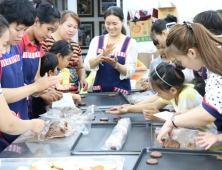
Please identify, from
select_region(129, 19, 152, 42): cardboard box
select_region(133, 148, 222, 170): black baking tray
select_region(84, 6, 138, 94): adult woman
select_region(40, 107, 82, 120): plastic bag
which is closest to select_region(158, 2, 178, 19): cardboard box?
select_region(129, 19, 152, 42): cardboard box

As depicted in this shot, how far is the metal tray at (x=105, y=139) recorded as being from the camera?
1.40 meters

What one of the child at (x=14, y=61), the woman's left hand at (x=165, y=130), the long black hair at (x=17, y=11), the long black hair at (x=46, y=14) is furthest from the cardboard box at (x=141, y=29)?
the woman's left hand at (x=165, y=130)

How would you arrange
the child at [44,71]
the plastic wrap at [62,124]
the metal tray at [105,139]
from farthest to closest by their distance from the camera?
1. the child at [44,71]
2. the plastic wrap at [62,124]
3. the metal tray at [105,139]

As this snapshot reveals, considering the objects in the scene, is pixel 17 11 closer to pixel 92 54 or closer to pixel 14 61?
pixel 14 61

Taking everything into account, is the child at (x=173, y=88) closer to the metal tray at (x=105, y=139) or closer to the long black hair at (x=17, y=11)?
the metal tray at (x=105, y=139)

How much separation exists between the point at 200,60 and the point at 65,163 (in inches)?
31.3

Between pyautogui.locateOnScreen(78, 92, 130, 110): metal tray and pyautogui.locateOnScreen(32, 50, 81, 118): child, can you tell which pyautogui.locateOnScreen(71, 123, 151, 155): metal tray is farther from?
pyautogui.locateOnScreen(32, 50, 81, 118): child

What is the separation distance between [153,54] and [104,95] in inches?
119

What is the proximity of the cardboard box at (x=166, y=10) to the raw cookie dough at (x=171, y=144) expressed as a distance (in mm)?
4417

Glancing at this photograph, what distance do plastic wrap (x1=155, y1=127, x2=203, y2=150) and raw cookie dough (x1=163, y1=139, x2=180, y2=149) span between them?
0.12ft

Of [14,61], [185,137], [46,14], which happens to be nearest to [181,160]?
[185,137]

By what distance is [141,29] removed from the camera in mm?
5648

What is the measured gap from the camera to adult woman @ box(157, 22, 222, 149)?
1.30 meters

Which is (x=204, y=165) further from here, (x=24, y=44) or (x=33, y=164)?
(x=24, y=44)
